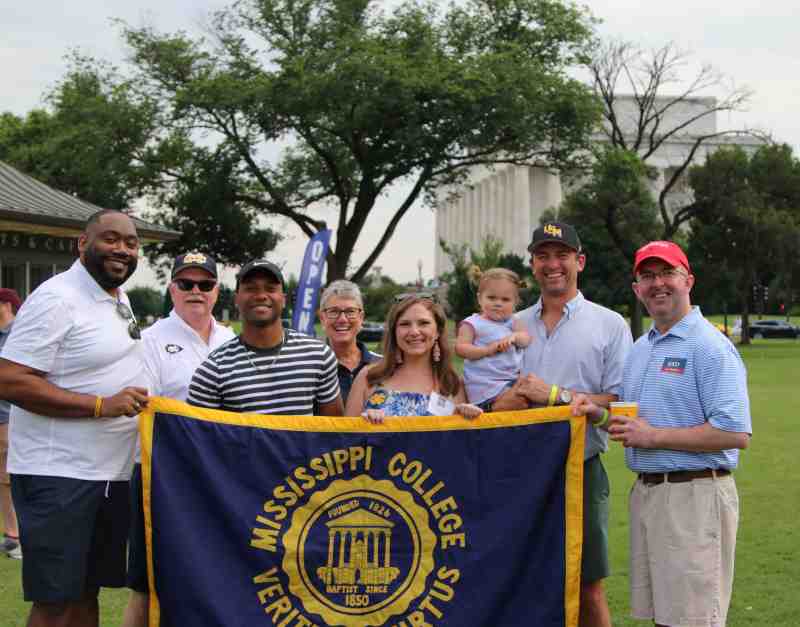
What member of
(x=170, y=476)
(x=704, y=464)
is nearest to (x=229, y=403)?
(x=170, y=476)

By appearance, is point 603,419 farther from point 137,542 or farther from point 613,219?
point 613,219

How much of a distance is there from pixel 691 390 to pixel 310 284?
2041 cm

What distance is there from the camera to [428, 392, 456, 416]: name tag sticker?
5.16 m

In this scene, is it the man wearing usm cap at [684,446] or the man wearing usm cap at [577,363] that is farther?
the man wearing usm cap at [577,363]

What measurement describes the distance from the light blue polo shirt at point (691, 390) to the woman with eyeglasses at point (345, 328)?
6.54ft

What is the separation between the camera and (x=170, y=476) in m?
4.99

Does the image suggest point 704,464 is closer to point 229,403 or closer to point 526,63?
point 229,403

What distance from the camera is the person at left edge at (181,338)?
542cm

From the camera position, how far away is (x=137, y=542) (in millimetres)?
5023

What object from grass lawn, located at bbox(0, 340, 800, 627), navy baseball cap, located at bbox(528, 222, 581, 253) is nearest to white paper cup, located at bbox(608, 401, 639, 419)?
navy baseball cap, located at bbox(528, 222, 581, 253)

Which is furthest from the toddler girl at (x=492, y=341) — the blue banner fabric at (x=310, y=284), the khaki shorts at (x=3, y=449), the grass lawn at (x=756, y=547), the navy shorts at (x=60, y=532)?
the blue banner fabric at (x=310, y=284)

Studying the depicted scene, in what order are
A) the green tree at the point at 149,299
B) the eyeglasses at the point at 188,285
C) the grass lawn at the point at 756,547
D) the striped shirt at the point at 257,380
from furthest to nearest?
the green tree at the point at 149,299
the grass lawn at the point at 756,547
the eyeglasses at the point at 188,285
the striped shirt at the point at 257,380

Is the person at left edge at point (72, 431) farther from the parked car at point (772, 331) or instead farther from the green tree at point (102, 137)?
the parked car at point (772, 331)

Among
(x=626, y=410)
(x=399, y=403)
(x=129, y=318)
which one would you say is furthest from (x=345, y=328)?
(x=626, y=410)
